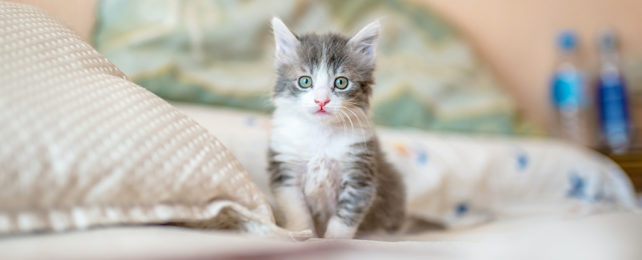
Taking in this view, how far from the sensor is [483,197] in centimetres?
157

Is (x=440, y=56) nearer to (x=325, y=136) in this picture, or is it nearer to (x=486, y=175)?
(x=486, y=175)

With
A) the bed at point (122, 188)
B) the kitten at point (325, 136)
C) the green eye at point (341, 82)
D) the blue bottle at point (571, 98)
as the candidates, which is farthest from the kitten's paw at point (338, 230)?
the blue bottle at point (571, 98)

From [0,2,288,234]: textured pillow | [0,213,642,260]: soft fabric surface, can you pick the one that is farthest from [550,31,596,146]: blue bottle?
[0,2,288,234]: textured pillow

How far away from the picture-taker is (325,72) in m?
0.92

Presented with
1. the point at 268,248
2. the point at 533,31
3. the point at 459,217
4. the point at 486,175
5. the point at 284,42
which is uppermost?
the point at 533,31

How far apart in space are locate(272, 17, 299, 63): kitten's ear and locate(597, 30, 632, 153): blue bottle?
2.01 metres

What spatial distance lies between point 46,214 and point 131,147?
0.37ft

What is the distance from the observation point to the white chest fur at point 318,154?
90 centimetres

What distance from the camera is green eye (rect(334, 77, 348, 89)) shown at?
36.7 inches

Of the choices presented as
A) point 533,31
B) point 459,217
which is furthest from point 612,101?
point 459,217

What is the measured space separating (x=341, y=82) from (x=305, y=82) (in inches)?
2.9

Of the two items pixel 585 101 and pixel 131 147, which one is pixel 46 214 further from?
pixel 585 101

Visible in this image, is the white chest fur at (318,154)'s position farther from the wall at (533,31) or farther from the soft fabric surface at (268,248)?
the wall at (533,31)

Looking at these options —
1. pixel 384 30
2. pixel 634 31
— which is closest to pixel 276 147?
pixel 384 30
